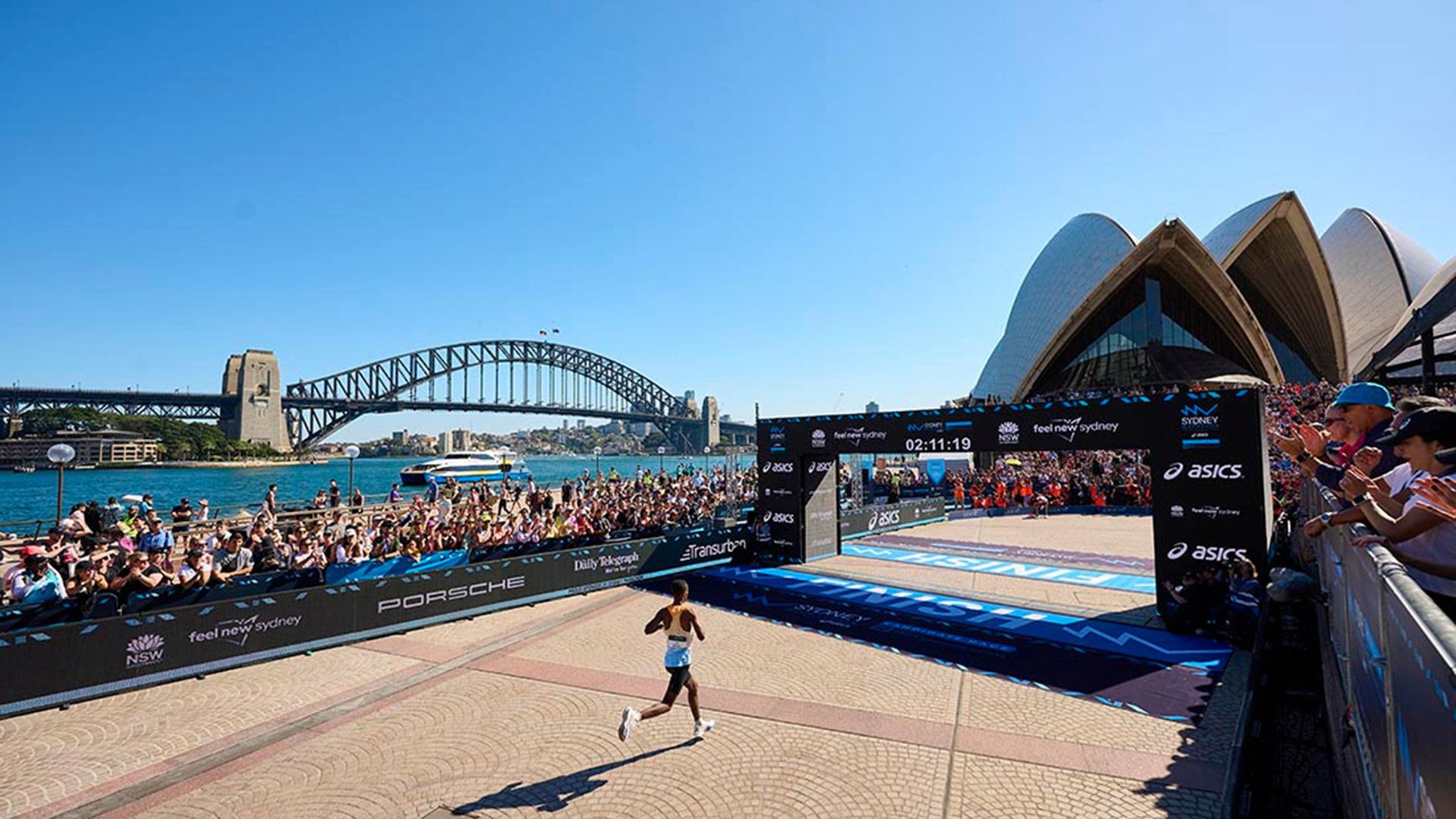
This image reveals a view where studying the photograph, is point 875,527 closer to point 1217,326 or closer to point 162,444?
point 1217,326

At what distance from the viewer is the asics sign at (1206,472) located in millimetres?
11117

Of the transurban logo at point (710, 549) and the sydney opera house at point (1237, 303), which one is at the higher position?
the sydney opera house at point (1237, 303)

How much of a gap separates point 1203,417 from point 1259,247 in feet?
160

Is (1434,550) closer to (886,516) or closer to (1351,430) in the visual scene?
(1351,430)

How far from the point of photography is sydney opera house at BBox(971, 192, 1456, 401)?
43281 mm

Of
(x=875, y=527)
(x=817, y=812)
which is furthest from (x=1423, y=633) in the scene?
(x=875, y=527)

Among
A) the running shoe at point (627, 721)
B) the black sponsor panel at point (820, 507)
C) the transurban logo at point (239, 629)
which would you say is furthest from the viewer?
the black sponsor panel at point (820, 507)

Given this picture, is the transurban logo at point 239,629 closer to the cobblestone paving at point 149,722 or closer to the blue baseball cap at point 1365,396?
the cobblestone paving at point 149,722

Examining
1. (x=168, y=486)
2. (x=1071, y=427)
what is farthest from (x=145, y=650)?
(x=168, y=486)

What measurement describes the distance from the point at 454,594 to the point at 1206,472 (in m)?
14.6

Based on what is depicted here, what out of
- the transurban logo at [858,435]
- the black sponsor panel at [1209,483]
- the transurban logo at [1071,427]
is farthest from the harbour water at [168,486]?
the black sponsor panel at [1209,483]

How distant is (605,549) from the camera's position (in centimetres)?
1549

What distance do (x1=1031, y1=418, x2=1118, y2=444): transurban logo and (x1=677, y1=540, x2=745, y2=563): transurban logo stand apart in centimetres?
896

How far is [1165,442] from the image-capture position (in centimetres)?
1196
